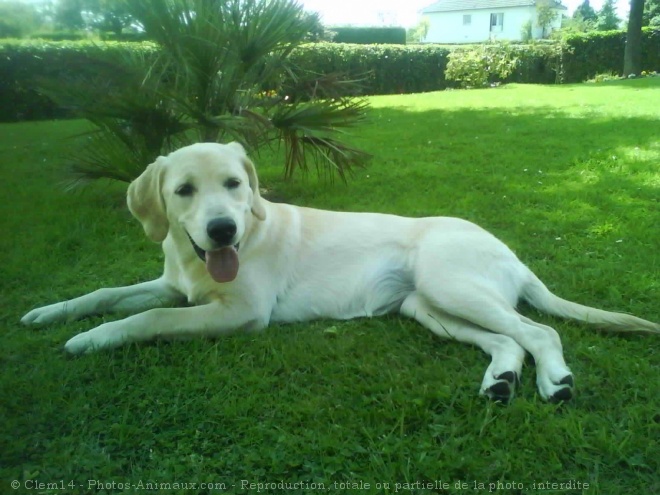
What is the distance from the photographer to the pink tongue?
3109 millimetres

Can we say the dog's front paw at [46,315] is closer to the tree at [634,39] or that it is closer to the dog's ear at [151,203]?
the dog's ear at [151,203]

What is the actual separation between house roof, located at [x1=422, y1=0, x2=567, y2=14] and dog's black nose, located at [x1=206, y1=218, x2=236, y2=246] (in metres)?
56.0

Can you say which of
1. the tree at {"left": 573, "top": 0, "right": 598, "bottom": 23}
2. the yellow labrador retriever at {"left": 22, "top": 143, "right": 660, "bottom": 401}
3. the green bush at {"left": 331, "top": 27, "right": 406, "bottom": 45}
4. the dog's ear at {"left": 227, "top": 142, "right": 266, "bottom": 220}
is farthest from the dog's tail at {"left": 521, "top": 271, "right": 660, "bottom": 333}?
the tree at {"left": 573, "top": 0, "right": 598, "bottom": 23}

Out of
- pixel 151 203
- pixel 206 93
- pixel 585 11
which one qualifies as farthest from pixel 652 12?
pixel 151 203

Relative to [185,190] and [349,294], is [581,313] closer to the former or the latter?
[349,294]

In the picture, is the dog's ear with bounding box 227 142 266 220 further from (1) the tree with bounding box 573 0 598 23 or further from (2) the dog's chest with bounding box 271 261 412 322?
(1) the tree with bounding box 573 0 598 23

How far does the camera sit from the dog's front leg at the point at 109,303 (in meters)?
3.45

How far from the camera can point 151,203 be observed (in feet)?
10.8

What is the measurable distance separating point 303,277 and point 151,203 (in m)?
0.98

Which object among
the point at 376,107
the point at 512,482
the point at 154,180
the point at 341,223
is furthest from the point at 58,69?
the point at 376,107

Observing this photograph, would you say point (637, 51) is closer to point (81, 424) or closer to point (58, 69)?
point (58, 69)

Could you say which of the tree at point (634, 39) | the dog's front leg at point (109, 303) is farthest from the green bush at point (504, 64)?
the dog's front leg at point (109, 303)

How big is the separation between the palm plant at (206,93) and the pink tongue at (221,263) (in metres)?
2.56

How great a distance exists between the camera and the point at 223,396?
104 inches
